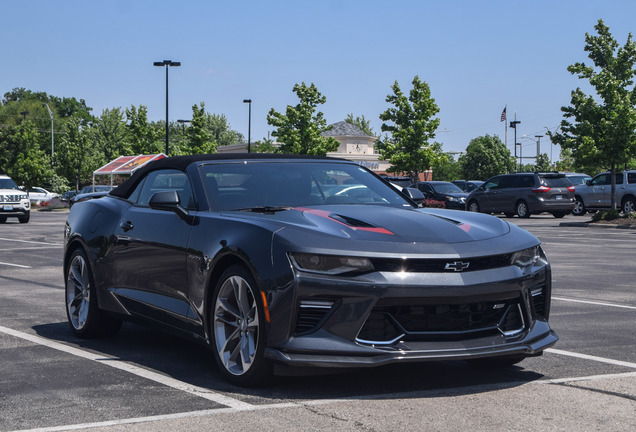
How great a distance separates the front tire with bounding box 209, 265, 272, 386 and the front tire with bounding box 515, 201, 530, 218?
3140 cm

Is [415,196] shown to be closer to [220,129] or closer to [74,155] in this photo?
[74,155]

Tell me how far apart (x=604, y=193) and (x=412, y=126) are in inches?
947

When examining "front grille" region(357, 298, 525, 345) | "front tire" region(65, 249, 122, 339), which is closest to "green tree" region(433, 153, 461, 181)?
"front tire" region(65, 249, 122, 339)

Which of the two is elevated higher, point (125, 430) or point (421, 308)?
point (421, 308)

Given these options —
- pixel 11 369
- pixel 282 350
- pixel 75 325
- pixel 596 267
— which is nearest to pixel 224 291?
pixel 282 350

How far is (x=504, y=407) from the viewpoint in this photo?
4672 millimetres

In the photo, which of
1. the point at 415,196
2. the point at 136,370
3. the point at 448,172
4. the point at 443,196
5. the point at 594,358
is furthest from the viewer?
the point at 448,172

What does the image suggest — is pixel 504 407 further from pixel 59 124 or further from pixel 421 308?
pixel 59 124

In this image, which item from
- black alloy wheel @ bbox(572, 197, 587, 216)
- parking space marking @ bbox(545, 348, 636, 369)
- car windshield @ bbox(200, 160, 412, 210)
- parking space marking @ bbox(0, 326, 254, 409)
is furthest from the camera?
black alloy wheel @ bbox(572, 197, 587, 216)

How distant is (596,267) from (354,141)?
11188cm

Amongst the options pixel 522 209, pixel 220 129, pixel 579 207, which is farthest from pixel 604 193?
pixel 220 129

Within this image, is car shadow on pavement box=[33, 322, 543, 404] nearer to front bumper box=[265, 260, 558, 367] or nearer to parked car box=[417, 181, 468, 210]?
front bumper box=[265, 260, 558, 367]

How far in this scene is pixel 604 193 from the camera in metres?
36.0

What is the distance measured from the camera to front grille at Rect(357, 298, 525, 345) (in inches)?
190
